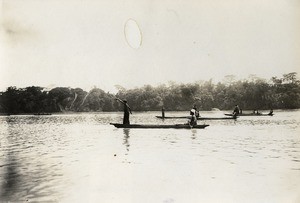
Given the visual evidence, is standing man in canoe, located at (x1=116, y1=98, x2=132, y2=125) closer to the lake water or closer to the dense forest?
the dense forest

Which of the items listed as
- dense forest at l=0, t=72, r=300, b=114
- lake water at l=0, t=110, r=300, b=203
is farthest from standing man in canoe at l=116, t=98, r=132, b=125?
lake water at l=0, t=110, r=300, b=203

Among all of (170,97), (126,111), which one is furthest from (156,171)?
(126,111)

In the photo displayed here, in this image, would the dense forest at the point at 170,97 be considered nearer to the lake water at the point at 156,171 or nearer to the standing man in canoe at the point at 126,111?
the standing man in canoe at the point at 126,111

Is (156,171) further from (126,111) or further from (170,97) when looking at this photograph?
(126,111)

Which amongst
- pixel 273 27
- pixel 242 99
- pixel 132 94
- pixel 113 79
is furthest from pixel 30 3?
pixel 242 99

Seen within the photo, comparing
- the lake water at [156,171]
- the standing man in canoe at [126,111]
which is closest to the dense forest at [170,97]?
the standing man in canoe at [126,111]
